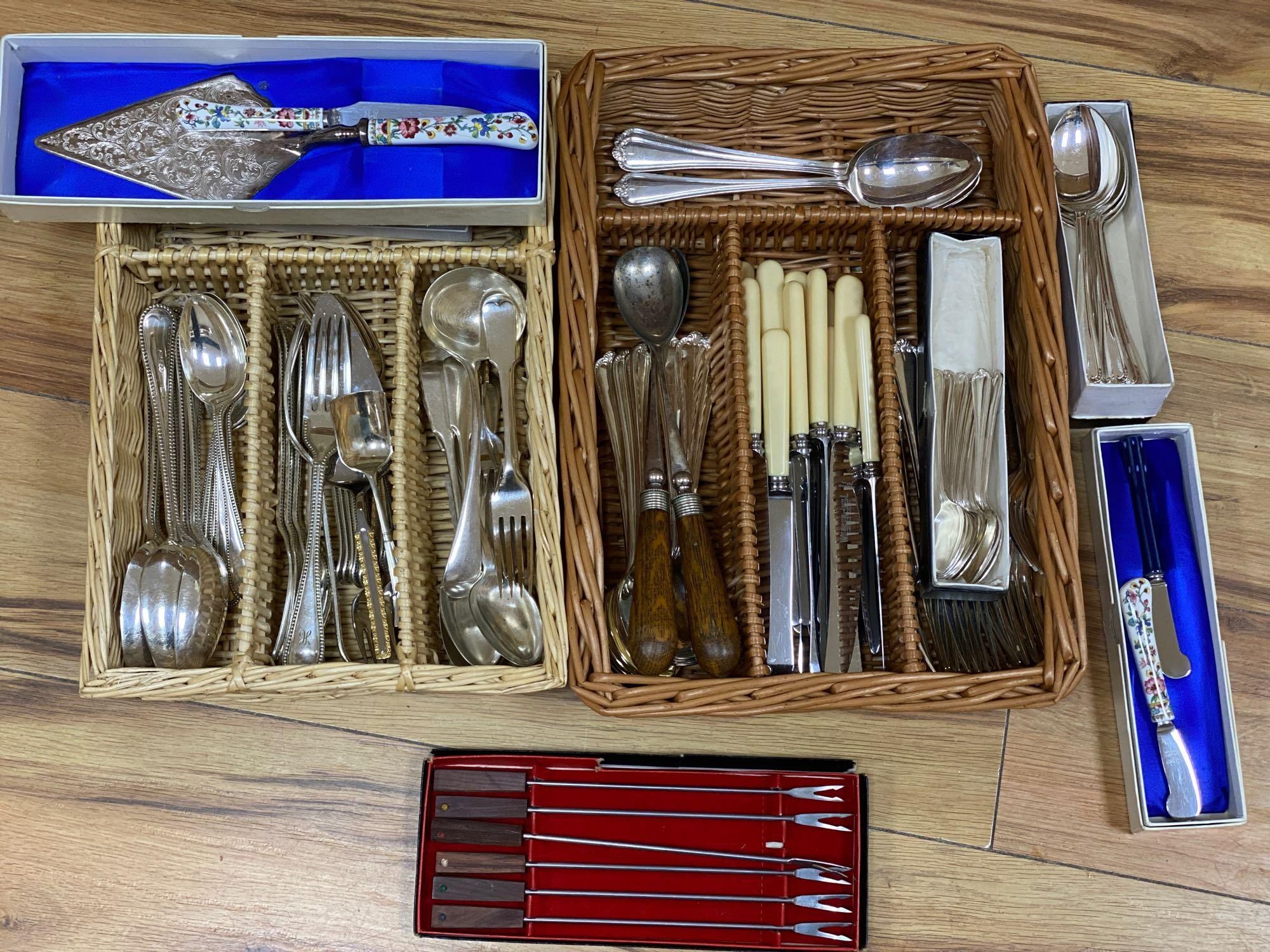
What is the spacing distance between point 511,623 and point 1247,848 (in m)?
0.73

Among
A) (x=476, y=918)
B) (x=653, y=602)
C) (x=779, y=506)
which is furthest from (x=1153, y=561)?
(x=476, y=918)

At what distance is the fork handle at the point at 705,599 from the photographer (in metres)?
0.81

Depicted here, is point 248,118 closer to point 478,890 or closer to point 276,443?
point 276,443

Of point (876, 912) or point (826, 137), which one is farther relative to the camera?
point (826, 137)

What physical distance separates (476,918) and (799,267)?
27.7 inches

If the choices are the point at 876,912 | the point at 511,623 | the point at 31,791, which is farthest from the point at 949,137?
the point at 31,791

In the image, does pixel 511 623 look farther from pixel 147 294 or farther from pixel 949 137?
pixel 949 137

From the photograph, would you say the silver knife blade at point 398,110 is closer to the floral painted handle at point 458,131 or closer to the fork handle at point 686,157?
the floral painted handle at point 458,131

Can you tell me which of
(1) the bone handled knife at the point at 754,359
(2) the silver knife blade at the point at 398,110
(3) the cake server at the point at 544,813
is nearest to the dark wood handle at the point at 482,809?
(3) the cake server at the point at 544,813

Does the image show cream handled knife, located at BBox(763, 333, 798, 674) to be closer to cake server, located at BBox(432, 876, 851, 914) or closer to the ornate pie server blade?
cake server, located at BBox(432, 876, 851, 914)

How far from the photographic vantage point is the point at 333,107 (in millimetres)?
939

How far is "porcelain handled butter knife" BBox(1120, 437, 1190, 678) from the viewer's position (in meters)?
0.90

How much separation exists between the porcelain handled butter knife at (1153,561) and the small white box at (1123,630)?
0.8 inches

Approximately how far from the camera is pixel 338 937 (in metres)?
0.88
